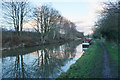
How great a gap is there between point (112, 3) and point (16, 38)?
69.0ft

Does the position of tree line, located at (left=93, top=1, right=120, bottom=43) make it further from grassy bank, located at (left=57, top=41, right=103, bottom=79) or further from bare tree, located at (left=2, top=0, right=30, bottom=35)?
bare tree, located at (left=2, top=0, right=30, bottom=35)

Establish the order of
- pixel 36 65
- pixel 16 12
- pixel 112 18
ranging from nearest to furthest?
1. pixel 36 65
2. pixel 112 18
3. pixel 16 12

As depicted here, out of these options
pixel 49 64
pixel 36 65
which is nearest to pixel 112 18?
pixel 49 64

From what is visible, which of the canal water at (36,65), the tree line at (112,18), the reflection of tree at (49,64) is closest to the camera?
the canal water at (36,65)

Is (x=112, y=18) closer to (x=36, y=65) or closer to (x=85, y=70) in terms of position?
(x=85, y=70)

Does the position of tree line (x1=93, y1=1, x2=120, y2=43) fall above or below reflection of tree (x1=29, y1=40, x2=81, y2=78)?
above

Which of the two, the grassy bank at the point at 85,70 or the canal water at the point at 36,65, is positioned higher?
the grassy bank at the point at 85,70

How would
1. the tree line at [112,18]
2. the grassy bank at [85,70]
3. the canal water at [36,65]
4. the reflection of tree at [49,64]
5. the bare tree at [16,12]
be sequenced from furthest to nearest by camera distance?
the bare tree at [16,12], the tree line at [112,18], the reflection of tree at [49,64], the canal water at [36,65], the grassy bank at [85,70]

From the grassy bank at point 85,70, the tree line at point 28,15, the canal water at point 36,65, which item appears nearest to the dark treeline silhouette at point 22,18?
the tree line at point 28,15

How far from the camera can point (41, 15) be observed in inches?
1245

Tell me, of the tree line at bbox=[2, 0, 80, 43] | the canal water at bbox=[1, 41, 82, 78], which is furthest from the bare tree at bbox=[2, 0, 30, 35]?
the canal water at bbox=[1, 41, 82, 78]

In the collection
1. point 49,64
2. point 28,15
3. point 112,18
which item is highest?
point 28,15

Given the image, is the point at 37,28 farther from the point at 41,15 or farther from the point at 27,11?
the point at 27,11

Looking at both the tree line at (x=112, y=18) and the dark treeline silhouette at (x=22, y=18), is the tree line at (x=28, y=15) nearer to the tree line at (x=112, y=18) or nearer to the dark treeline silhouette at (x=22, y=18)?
the dark treeline silhouette at (x=22, y=18)
